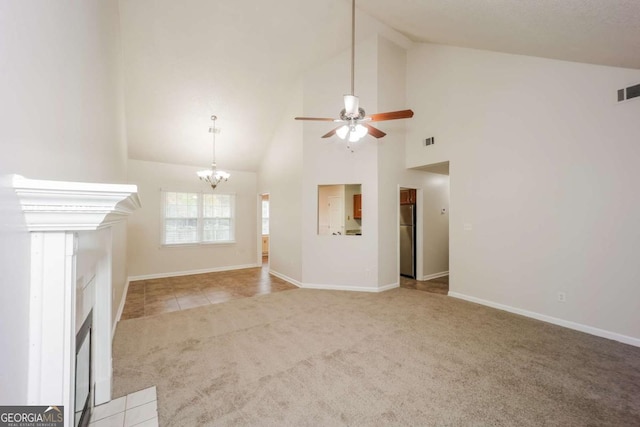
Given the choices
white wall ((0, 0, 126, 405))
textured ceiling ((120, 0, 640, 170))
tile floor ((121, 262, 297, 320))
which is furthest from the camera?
tile floor ((121, 262, 297, 320))

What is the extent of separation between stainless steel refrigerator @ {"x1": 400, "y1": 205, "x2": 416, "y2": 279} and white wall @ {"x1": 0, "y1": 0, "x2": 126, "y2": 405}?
18.8 ft

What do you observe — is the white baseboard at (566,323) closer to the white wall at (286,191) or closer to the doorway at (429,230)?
the doorway at (429,230)

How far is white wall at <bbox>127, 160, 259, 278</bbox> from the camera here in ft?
20.2

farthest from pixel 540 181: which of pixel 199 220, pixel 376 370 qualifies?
pixel 199 220

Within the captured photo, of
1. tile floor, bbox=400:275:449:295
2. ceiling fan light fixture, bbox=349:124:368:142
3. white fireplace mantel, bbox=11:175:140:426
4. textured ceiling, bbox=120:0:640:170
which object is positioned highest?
textured ceiling, bbox=120:0:640:170

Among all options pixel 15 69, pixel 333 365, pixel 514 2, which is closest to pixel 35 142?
pixel 15 69

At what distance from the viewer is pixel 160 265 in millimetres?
6371

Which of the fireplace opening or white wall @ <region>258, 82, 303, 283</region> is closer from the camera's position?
the fireplace opening

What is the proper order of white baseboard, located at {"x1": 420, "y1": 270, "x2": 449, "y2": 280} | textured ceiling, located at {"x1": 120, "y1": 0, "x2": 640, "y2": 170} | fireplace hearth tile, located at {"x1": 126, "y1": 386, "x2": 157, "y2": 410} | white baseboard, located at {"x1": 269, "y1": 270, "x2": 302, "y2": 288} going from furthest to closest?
white baseboard, located at {"x1": 420, "y1": 270, "x2": 449, "y2": 280}
white baseboard, located at {"x1": 269, "y1": 270, "x2": 302, "y2": 288}
textured ceiling, located at {"x1": 120, "y1": 0, "x2": 640, "y2": 170}
fireplace hearth tile, located at {"x1": 126, "y1": 386, "x2": 157, "y2": 410}

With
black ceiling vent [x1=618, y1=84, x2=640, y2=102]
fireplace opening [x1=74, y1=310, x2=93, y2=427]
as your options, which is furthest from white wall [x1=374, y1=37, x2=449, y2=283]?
fireplace opening [x1=74, y1=310, x2=93, y2=427]

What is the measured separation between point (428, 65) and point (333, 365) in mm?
5451

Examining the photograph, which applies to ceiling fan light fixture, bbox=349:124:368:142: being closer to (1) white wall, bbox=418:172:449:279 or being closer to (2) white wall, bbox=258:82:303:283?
(2) white wall, bbox=258:82:303:283

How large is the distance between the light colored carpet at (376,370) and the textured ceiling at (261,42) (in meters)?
3.14

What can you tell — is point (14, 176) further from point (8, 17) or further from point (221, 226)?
point (221, 226)
